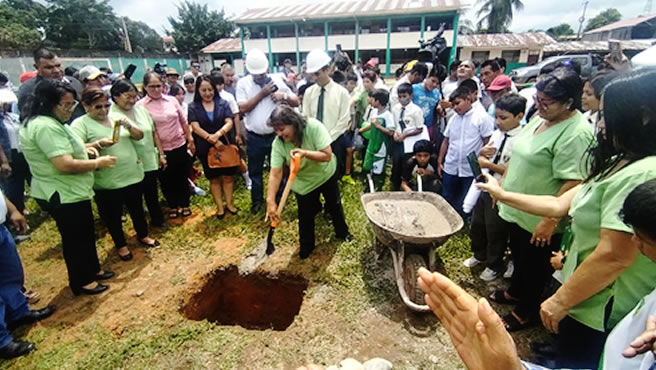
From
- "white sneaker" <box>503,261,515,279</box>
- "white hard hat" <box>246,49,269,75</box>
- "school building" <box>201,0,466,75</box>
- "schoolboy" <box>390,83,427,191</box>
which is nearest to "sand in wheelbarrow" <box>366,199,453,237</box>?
"white sneaker" <box>503,261,515,279</box>

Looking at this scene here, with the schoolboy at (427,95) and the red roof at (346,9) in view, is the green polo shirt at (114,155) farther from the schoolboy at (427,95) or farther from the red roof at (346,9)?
the red roof at (346,9)

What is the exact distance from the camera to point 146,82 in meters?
3.83

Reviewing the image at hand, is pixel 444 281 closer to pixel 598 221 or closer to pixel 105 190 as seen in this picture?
pixel 598 221

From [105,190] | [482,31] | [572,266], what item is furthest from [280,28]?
[572,266]

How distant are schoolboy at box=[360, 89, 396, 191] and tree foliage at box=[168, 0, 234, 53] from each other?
119ft

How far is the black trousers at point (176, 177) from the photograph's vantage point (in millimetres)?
4301

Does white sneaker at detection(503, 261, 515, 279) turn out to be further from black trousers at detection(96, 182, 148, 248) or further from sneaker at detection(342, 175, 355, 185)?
black trousers at detection(96, 182, 148, 248)

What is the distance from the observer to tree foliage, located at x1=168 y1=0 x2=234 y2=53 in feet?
114

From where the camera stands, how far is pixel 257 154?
174 inches

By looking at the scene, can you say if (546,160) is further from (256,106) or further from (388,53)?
(388,53)

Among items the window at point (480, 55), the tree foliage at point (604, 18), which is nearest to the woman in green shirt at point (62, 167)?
the window at point (480, 55)

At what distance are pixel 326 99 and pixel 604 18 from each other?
7922cm

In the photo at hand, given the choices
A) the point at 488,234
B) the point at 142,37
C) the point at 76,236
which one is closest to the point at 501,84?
the point at 488,234

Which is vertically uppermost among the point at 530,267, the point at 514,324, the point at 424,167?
the point at 424,167
